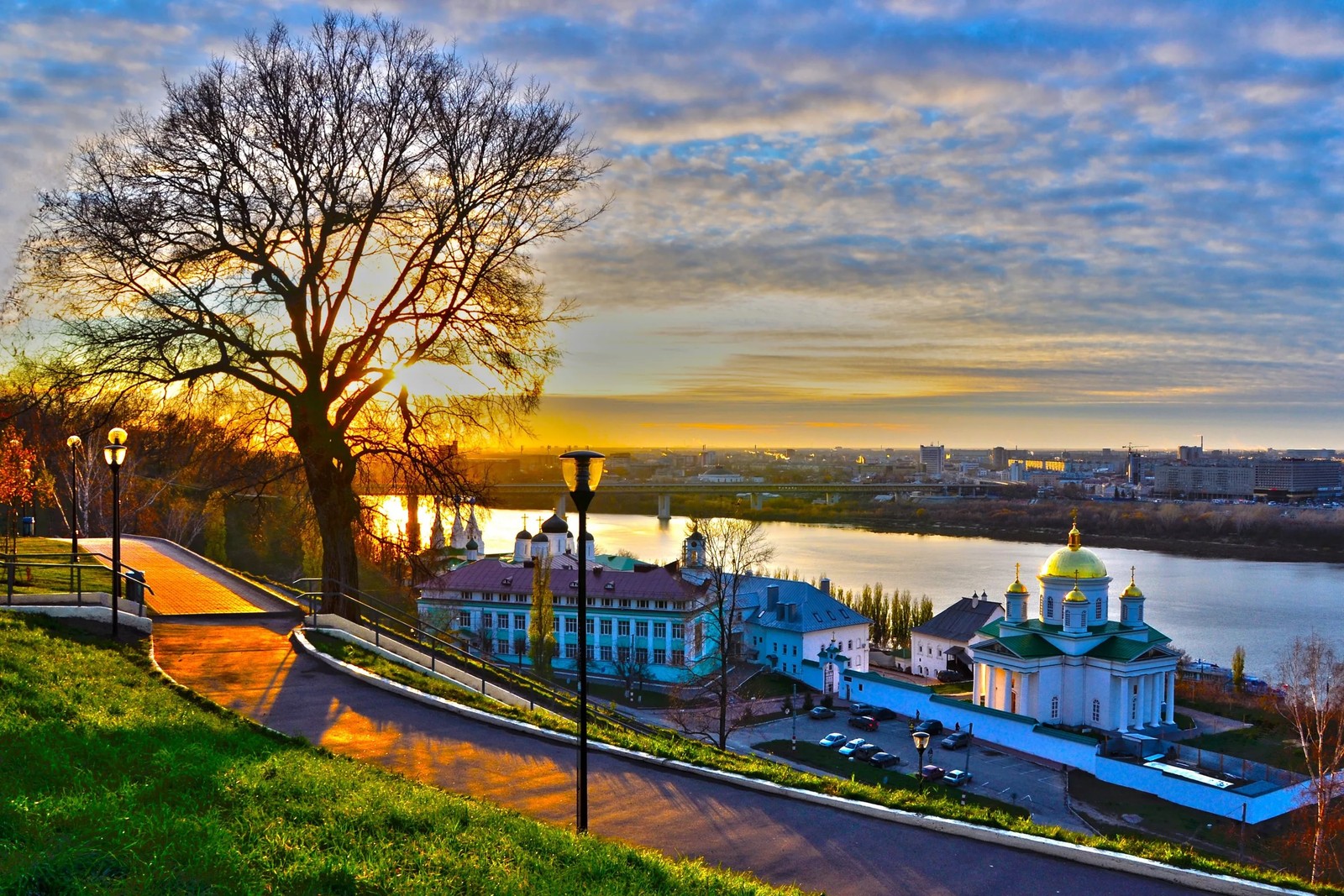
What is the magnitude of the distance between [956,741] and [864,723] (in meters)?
2.48

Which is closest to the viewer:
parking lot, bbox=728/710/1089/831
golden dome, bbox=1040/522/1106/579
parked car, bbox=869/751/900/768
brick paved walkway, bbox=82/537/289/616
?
brick paved walkway, bbox=82/537/289/616

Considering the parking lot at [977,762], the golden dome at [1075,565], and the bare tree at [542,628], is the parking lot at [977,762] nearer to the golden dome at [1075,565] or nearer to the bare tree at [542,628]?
the golden dome at [1075,565]

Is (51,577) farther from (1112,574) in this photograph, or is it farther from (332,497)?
(1112,574)

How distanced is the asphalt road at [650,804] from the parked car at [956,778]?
15630mm

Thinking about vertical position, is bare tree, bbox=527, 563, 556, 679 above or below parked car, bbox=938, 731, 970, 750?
above

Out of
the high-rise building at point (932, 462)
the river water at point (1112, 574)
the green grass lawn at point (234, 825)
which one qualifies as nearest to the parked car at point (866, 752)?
the river water at point (1112, 574)

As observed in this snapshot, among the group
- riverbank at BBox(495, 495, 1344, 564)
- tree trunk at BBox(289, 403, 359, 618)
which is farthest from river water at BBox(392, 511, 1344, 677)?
tree trunk at BBox(289, 403, 359, 618)

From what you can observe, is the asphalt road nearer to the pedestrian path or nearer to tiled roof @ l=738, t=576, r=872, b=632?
the pedestrian path

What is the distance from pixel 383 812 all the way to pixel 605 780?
1986 millimetres

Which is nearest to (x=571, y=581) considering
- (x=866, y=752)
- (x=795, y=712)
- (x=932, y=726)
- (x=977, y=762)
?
(x=795, y=712)

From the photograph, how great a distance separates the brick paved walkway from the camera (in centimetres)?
1016

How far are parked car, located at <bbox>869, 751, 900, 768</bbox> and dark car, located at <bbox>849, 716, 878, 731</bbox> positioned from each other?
3638 millimetres

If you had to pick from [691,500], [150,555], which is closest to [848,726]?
[150,555]

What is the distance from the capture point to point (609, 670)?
3319 cm
